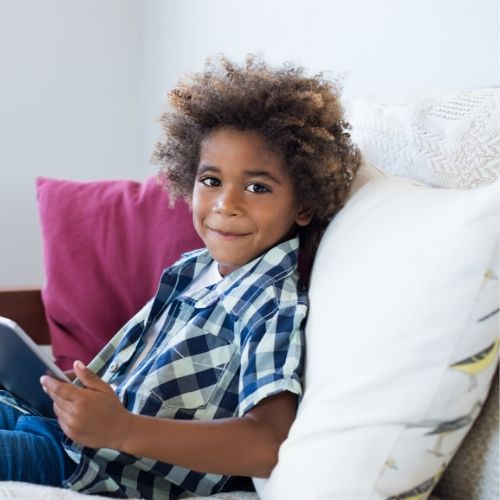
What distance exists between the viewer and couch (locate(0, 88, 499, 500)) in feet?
2.35

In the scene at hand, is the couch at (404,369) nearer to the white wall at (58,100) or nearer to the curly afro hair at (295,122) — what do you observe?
the curly afro hair at (295,122)

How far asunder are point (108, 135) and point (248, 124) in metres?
1.26

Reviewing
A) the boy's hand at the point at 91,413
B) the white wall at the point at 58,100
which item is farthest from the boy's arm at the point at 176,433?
the white wall at the point at 58,100

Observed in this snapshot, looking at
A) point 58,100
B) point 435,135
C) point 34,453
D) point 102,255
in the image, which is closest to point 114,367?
point 34,453

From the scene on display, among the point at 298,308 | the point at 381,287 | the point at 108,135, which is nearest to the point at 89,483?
the point at 298,308

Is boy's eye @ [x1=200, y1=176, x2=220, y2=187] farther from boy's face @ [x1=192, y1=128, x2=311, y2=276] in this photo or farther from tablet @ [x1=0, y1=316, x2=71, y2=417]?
tablet @ [x1=0, y1=316, x2=71, y2=417]

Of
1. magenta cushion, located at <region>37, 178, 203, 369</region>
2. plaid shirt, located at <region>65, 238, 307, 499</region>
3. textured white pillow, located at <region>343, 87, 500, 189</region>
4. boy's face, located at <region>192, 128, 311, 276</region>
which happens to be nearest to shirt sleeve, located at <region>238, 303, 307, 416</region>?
plaid shirt, located at <region>65, 238, 307, 499</region>

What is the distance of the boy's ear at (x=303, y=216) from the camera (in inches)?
42.4

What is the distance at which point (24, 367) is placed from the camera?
981 mm

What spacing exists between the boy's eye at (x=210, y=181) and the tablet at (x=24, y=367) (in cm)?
30

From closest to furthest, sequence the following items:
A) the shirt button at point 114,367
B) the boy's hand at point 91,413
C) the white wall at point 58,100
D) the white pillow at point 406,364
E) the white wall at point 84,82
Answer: the white pillow at point 406,364, the boy's hand at point 91,413, the shirt button at point 114,367, the white wall at point 84,82, the white wall at point 58,100

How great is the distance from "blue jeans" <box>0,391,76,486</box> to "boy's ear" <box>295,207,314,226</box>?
1.34 ft

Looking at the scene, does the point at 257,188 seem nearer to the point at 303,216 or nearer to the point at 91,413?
the point at 303,216

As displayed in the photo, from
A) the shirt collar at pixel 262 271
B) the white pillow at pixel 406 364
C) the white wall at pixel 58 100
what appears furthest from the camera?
the white wall at pixel 58 100
